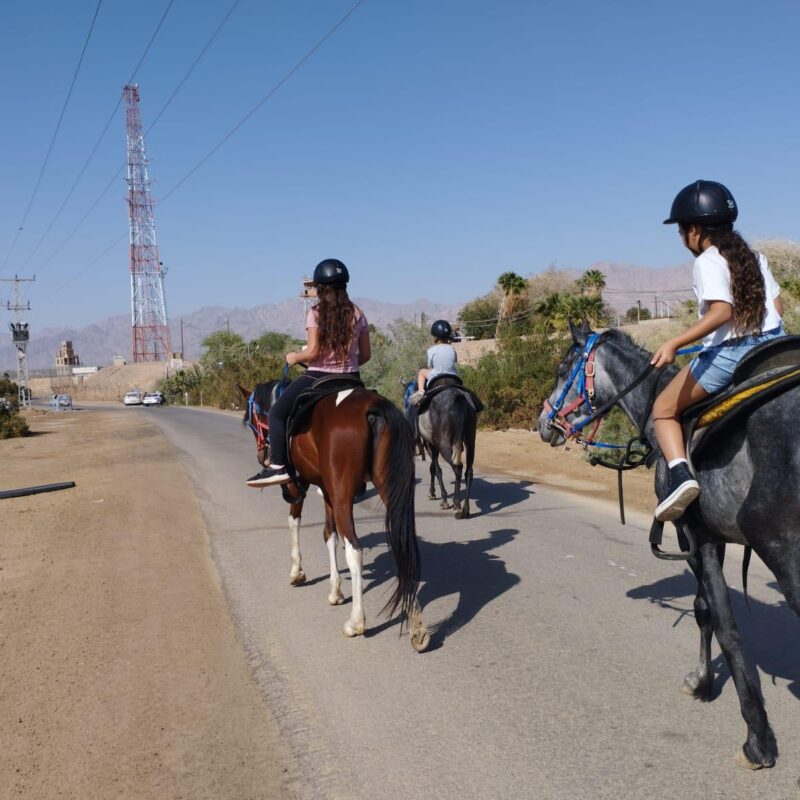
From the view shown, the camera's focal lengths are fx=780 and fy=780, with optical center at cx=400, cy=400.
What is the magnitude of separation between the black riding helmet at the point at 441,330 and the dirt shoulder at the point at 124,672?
13.9 feet

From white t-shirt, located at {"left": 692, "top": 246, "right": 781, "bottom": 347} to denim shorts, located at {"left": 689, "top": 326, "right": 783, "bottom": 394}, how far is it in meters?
0.04

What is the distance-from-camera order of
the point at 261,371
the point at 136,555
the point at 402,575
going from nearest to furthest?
the point at 402,575 → the point at 136,555 → the point at 261,371

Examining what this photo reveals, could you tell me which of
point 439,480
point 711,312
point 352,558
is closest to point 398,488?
point 352,558

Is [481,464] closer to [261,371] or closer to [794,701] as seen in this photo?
[794,701]

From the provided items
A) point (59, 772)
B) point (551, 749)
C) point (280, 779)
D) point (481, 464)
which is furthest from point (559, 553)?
point (481, 464)

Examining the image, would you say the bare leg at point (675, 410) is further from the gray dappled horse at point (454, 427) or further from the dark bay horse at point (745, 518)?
the gray dappled horse at point (454, 427)

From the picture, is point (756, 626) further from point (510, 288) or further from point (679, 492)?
point (510, 288)

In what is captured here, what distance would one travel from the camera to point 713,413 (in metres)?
4.03

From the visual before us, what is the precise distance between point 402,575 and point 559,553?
10.3ft

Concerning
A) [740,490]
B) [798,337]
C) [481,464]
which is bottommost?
[481,464]

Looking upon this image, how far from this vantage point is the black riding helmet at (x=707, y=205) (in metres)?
4.12

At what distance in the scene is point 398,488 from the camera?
19.1 feet

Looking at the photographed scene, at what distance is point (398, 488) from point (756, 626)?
2845mm

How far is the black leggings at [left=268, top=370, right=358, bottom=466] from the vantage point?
21.2ft
